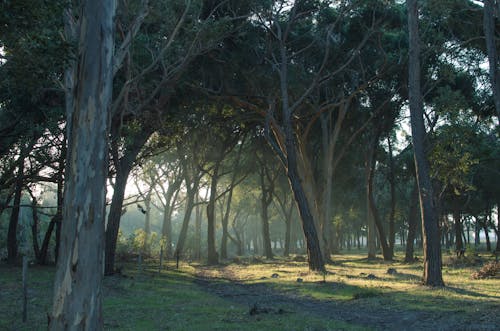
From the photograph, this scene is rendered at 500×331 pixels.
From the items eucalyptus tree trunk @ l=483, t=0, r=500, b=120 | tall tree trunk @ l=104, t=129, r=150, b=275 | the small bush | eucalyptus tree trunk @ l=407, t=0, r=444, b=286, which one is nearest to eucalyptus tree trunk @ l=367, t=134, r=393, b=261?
the small bush

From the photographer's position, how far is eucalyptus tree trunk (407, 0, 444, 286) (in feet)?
57.4

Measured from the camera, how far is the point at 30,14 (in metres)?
9.36

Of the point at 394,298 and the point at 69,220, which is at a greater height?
the point at 69,220

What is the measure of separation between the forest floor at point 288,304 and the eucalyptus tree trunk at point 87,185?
4.00 meters

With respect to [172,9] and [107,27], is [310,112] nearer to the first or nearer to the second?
[172,9]

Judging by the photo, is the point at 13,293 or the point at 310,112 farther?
the point at 310,112

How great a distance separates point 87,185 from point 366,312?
878cm

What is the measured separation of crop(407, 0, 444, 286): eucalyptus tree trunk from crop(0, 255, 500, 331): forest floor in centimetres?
83

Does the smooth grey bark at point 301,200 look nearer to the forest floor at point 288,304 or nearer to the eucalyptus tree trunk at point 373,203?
the forest floor at point 288,304

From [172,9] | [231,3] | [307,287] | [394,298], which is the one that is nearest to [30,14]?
[172,9]

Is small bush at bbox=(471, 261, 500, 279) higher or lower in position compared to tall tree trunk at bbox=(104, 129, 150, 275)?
lower

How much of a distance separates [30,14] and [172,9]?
10.6 m

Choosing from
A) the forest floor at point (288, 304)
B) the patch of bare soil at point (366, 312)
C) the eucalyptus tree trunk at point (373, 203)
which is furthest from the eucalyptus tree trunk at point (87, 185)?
the eucalyptus tree trunk at point (373, 203)

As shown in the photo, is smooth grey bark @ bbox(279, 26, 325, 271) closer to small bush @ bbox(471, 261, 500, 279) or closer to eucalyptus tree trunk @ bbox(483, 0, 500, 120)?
small bush @ bbox(471, 261, 500, 279)
